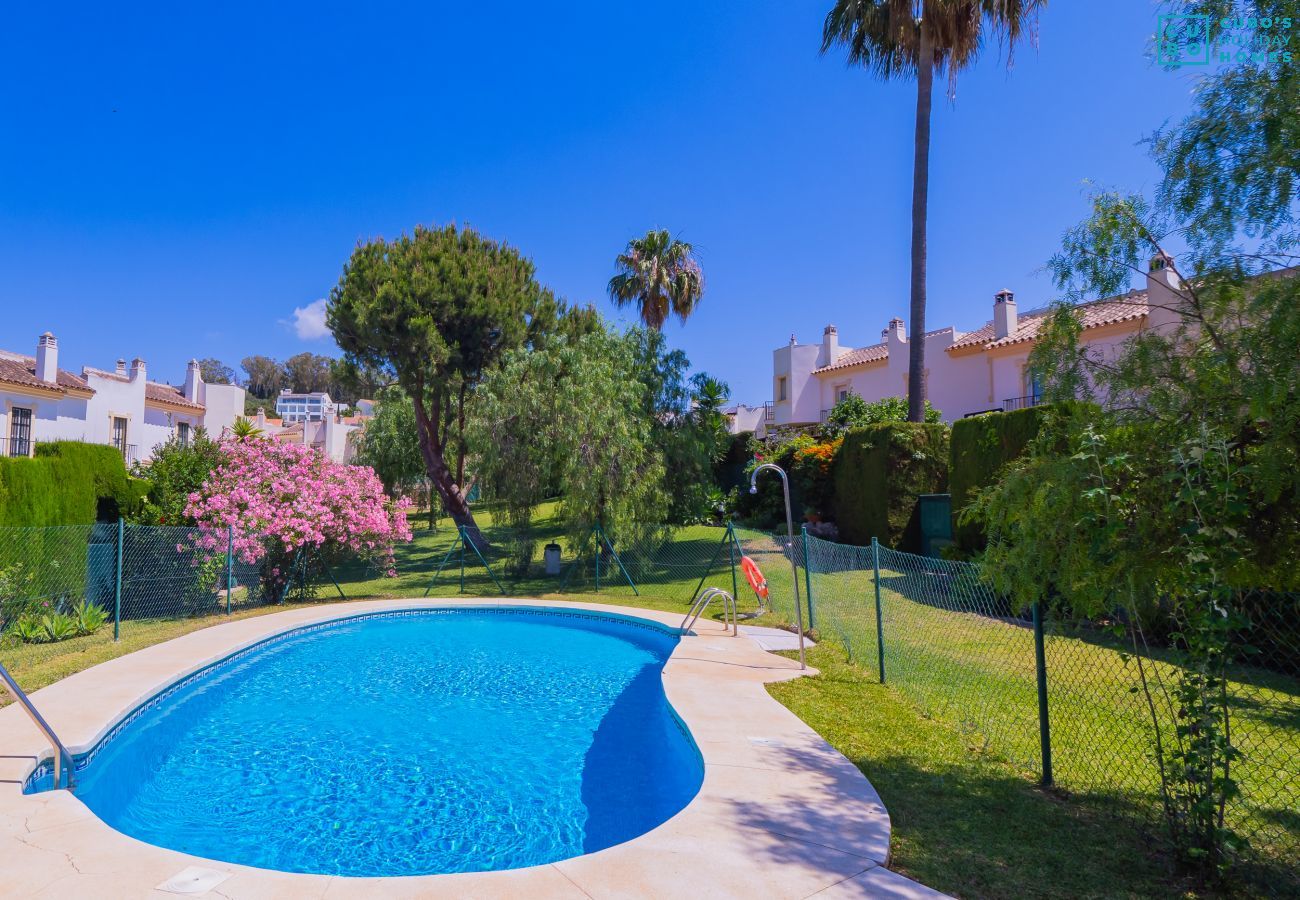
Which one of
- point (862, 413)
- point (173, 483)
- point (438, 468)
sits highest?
point (862, 413)

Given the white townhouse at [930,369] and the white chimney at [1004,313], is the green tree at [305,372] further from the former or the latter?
the white chimney at [1004,313]

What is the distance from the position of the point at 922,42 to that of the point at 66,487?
2283cm

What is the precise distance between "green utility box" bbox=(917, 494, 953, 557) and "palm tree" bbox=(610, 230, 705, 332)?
13020 mm

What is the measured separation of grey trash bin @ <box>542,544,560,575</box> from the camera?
18.9m

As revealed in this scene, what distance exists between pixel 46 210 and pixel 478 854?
2487cm

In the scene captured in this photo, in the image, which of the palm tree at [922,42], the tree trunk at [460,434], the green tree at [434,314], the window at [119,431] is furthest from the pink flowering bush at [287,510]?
the window at [119,431]

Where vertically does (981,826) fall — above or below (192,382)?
below

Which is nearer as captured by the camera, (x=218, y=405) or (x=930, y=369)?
(x=930, y=369)

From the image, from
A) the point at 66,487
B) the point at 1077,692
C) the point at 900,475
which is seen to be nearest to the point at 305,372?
the point at 66,487

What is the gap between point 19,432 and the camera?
25500mm

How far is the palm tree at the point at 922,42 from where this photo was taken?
1761 cm

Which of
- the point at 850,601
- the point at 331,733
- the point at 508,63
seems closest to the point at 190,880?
the point at 331,733

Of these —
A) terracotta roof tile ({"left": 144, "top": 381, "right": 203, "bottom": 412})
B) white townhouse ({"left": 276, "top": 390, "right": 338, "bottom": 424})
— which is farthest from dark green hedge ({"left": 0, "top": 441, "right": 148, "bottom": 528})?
white townhouse ({"left": 276, "top": 390, "right": 338, "bottom": 424})

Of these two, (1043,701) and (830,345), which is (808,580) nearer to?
(1043,701)
